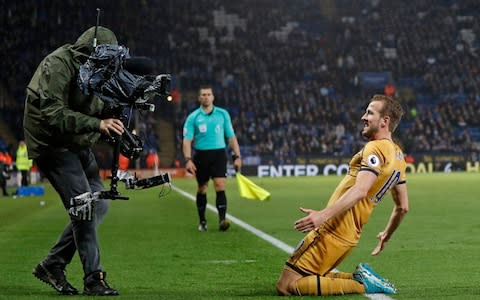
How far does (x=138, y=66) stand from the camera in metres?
6.91

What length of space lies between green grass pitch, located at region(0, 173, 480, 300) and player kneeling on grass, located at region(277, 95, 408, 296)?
0.63 feet

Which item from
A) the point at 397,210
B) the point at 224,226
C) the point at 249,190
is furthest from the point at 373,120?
the point at 249,190

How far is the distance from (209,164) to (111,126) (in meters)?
8.20

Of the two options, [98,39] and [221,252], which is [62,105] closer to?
[98,39]

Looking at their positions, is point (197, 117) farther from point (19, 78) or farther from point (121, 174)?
point (19, 78)

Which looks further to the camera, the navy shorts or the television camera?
the navy shorts

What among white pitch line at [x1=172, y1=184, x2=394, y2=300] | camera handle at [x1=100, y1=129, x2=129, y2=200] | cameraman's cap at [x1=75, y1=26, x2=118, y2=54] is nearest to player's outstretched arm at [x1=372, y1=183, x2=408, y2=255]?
white pitch line at [x1=172, y1=184, x2=394, y2=300]

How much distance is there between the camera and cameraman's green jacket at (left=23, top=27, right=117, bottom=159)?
6.98 m

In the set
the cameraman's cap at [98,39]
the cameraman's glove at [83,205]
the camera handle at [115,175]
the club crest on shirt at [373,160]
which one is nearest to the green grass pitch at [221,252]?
the cameraman's glove at [83,205]

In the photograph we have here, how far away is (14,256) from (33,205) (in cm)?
1256

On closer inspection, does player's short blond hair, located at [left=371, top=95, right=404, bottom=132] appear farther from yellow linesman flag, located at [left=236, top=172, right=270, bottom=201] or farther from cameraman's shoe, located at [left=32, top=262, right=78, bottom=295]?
yellow linesman flag, located at [left=236, top=172, right=270, bottom=201]

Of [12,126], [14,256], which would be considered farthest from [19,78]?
[14,256]

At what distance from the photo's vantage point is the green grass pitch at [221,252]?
26.2ft

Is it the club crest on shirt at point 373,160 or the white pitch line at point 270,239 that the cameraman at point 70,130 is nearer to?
the club crest on shirt at point 373,160
